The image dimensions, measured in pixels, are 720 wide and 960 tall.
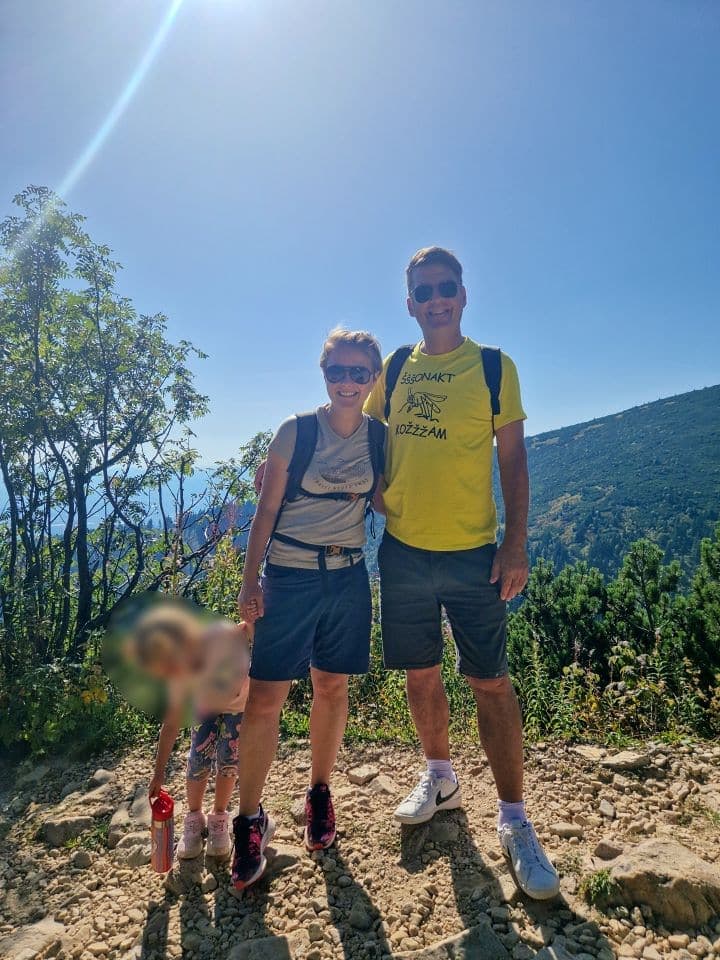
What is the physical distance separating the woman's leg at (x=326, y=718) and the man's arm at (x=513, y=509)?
91cm

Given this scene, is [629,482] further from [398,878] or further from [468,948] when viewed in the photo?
[468,948]

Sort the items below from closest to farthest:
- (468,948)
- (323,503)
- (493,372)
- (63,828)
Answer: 1. (468,948)
2. (323,503)
3. (493,372)
4. (63,828)

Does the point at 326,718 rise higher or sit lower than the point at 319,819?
higher

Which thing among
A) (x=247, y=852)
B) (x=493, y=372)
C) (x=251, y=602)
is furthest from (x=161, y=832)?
(x=493, y=372)

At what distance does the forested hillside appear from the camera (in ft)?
322

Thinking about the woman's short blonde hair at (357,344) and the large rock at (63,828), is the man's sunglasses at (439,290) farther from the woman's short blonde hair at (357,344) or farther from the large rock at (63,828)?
the large rock at (63,828)

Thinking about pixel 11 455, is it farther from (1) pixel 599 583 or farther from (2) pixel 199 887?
(1) pixel 599 583

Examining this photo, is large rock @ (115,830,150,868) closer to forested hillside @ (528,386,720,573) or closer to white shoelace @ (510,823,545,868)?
white shoelace @ (510,823,545,868)

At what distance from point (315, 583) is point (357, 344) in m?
1.17

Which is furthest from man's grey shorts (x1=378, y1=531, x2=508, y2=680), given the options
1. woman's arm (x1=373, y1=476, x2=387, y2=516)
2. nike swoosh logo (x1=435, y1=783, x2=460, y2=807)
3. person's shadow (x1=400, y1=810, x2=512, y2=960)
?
person's shadow (x1=400, y1=810, x2=512, y2=960)

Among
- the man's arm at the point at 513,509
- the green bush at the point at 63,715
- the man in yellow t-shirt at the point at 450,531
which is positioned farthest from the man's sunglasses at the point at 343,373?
the green bush at the point at 63,715

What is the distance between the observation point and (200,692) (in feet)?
6.74

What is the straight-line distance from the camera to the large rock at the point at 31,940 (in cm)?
196

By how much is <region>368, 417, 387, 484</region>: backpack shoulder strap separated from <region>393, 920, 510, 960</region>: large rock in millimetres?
1783
